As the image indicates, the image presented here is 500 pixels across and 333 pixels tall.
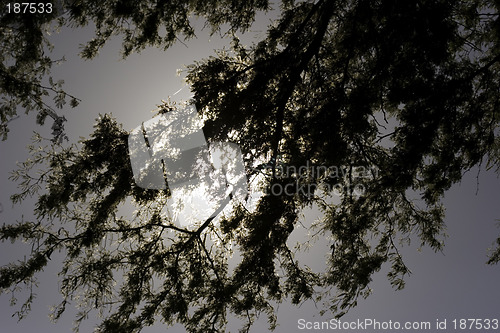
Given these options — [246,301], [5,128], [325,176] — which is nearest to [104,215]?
[5,128]

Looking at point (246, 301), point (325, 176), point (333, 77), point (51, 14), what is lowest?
point (246, 301)

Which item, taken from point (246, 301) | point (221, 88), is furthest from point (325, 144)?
point (246, 301)

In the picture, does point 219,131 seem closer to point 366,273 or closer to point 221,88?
point 221,88

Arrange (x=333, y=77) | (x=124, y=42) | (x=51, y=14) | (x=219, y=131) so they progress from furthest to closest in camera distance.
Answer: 1. (x=333, y=77)
2. (x=219, y=131)
3. (x=124, y=42)
4. (x=51, y=14)

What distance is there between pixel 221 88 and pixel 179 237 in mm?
3365

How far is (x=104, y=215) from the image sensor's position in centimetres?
582

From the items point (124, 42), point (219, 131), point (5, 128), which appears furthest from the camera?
point (219, 131)

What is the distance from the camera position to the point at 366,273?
507 centimetres

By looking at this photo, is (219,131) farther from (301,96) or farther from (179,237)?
(179,237)

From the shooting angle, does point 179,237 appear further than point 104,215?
Yes

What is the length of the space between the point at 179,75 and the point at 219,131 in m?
1.50

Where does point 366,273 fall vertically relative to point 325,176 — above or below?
below

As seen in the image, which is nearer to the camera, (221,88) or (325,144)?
(325,144)

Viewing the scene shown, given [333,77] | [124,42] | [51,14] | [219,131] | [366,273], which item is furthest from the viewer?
[333,77]
